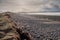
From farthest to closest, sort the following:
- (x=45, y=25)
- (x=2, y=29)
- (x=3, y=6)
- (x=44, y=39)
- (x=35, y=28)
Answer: (x=3, y=6) → (x=45, y=25) → (x=35, y=28) → (x=44, y=39) → (x=2, y=29)

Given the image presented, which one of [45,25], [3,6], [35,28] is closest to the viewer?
[35,28]

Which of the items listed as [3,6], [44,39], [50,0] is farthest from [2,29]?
[50,0]

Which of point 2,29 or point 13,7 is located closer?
point 2,29

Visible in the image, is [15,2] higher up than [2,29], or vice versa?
[2,29]

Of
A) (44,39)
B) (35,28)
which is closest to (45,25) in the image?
(35,28)

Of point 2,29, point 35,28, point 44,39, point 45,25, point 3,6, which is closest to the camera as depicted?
point 2,29

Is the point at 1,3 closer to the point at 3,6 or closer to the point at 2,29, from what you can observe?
the point at 3,6

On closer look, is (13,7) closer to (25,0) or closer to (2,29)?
(25,0)

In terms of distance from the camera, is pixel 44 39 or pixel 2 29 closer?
pixel 2 29

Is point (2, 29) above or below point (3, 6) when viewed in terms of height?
above
